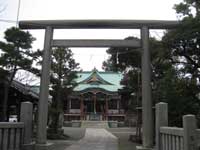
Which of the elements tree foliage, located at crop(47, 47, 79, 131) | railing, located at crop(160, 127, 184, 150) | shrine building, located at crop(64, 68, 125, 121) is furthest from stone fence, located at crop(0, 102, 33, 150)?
shrine building, located at crop(64, 68, 125, 121)

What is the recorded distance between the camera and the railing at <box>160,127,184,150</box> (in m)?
8.06

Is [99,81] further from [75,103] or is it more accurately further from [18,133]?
[18,133]

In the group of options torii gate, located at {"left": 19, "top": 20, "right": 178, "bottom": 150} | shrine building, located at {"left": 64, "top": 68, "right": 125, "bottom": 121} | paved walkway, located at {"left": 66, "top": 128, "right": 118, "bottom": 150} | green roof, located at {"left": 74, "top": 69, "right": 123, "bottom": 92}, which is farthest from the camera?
green roof, located at {"left": 74, "top": 69, "right": 123, "bottom": 92}

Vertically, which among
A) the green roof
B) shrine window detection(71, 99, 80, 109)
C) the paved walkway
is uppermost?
the green roof

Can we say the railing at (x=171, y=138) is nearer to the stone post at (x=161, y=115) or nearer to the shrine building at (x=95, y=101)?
the stone post at (x=161, y=115)

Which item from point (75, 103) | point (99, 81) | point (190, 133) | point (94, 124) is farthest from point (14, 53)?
point (99, 81)

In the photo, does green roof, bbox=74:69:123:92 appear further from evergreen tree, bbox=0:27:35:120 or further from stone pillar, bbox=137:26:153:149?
stone pillar, bbox=137:26:153:149

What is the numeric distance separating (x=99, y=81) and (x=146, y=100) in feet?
117

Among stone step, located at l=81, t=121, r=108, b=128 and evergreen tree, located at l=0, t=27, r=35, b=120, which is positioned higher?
evergreen tree, located at l=0, t=27, r=35, b=120

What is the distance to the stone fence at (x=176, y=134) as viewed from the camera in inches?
289

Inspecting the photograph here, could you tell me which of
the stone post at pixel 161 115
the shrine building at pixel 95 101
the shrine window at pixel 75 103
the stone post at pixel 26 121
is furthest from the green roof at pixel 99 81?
the stone post at pixel 161 115

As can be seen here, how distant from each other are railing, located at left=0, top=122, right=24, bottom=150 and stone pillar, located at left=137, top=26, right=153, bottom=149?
19.4ft

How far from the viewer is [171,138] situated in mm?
8930

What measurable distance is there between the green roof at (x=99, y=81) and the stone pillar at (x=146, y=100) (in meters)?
31.7
